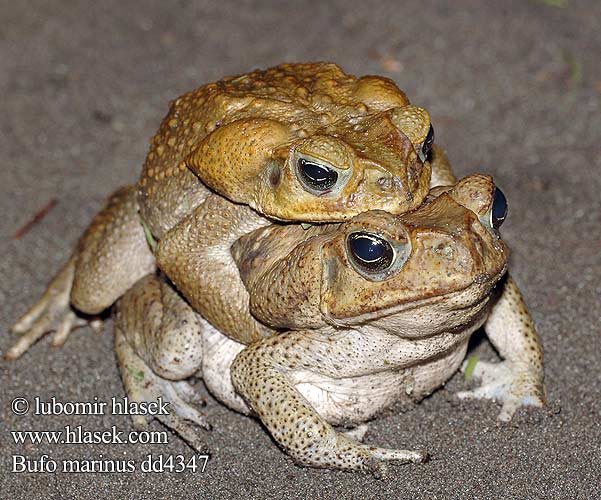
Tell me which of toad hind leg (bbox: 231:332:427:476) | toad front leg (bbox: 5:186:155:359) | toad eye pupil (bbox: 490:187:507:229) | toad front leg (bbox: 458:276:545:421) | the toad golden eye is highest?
the toad golden eye

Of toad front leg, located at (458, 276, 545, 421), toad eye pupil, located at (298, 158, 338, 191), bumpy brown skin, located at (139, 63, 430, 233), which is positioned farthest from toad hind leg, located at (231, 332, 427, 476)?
toad eye pupil, located at (298, 158, 338, 191)

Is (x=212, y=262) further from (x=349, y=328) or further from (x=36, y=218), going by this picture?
(x=36, y=218)

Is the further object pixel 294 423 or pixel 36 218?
pixel 36 218

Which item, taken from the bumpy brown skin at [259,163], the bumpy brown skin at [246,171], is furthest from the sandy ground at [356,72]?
the bumpy brown skin at [259,163]

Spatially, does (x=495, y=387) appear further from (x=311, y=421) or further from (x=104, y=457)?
(x=104, y=457)

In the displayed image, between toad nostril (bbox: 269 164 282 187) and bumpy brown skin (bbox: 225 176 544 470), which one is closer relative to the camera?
bumpy brown skin (bbox: 225 176 544 470)

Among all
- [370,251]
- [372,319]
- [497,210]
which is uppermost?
[370,251]

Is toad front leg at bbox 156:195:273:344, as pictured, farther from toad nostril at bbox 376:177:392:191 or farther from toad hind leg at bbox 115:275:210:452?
toad nostril at bbox 376:177:392:191

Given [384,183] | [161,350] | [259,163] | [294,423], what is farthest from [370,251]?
[161,350]
